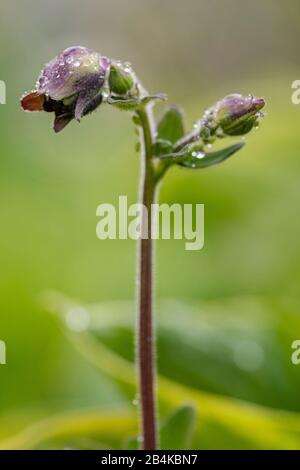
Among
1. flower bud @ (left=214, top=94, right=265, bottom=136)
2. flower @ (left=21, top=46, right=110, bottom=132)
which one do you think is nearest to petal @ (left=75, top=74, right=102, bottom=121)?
flower @ (left=21, top=46, right=110, bottom=132)

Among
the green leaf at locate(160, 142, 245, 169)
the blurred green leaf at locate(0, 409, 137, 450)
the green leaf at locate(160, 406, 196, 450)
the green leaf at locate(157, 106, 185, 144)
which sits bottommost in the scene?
the green leaf at locate(160, 406, 196, 450)

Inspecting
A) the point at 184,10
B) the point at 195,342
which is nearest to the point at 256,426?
the point at 195,342

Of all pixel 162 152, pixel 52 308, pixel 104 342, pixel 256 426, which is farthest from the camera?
pixel 52 308

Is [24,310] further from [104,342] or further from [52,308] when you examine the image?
[104,342]

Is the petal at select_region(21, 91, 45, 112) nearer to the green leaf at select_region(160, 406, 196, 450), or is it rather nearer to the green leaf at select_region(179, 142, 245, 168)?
the green leaf at select_region(179, 142, 245, 168)

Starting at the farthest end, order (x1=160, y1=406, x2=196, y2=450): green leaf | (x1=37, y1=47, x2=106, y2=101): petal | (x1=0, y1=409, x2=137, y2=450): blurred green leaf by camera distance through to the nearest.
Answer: (x1=0, y1=409, x2=137, y2=450): blurred green leaf → (x1=160, y1=406, x2=196, y2=450): green leaf → (x1=37, y1=47, x2=106, y2=101): petal

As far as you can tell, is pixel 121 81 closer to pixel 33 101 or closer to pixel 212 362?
pixel 33 101

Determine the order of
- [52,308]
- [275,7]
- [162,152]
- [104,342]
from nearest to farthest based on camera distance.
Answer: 1. [162,152]
2. [104,342]
3. [52,308]
4. [275,7]

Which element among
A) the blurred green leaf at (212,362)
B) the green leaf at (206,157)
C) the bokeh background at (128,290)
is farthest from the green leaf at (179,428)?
the green leaf at (206,157)
